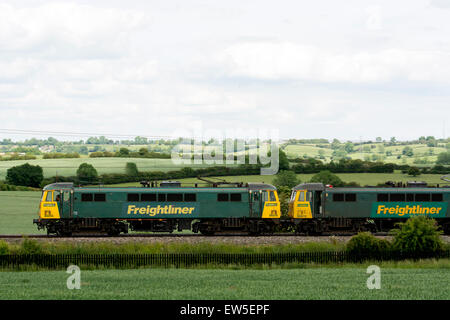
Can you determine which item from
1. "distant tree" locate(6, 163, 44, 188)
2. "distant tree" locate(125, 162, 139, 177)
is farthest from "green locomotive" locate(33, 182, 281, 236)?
"distant tree" locate(6, 163, 44, 188)

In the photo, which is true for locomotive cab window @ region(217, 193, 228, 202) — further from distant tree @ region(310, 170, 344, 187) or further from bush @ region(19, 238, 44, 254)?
distant tree @ region(310, 170, 344, 187)

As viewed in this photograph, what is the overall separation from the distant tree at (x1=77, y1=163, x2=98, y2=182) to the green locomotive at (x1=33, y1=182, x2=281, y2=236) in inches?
2318

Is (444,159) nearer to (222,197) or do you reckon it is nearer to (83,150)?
(83,150)

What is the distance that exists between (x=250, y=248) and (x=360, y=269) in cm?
899

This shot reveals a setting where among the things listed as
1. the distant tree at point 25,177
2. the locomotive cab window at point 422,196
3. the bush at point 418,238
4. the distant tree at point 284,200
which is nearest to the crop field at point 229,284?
the bush at point 418,238

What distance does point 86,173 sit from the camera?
117m

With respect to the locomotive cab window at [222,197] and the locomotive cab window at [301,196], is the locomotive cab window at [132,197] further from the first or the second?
the locomotive cab window at [301,196]

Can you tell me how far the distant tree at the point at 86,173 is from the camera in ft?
368

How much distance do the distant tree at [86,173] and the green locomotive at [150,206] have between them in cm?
5889

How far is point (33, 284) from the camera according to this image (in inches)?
1107

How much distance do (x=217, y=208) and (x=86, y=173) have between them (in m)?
69.7

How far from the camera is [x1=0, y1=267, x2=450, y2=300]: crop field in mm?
24641

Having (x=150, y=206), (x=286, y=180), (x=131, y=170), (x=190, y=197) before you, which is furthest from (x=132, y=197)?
(x=131, y=170)
